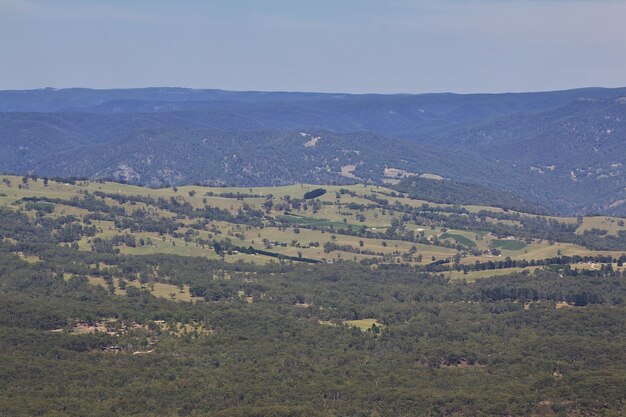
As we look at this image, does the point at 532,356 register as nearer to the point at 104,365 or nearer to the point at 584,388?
the point at 584,388

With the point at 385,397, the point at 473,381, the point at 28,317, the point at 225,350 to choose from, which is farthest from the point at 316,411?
the point at 28,317

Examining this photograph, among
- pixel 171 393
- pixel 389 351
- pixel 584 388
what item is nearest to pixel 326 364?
pixel 389 351

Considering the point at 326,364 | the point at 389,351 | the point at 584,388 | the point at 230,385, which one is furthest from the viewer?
the point at 389,351

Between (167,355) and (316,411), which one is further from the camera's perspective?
(167,355)

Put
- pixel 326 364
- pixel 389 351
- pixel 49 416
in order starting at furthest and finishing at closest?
1. pixel 389 351
2. pixel 326 364
3. pixel 49 416

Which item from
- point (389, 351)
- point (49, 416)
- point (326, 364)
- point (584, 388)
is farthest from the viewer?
point (389, 351)

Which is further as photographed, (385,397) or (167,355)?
(167,355)

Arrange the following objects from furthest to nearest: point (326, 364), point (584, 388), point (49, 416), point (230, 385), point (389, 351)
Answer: point (389, 351) < point (326, 364) < point (230, 385) < point (584, 388) < point (49, 416)

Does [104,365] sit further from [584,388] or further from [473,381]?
[584,388]
